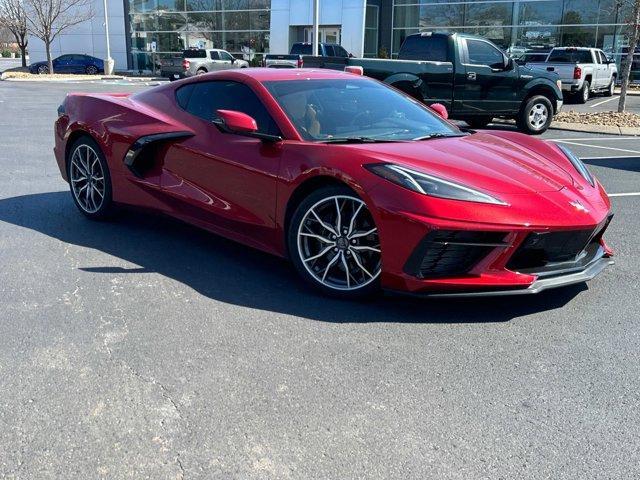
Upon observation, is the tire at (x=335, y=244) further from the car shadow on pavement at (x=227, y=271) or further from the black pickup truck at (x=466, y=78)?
the black pickup truck at (x=466, y=78)

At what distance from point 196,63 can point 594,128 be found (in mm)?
20599

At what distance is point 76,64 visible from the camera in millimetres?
40594

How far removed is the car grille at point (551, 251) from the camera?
3.64m

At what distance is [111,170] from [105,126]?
375 millimetres

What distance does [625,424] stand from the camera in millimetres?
2748

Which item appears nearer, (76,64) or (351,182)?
(351,182)

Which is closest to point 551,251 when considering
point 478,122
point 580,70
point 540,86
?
point 540,86

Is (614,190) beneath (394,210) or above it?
beneath

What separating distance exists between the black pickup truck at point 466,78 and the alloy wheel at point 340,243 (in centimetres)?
892

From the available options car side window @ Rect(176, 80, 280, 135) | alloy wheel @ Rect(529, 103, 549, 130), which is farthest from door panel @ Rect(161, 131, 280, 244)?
alloy wheel @ Rect(529, 103, 549, 130)

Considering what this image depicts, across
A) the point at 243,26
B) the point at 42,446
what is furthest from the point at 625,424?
the point at 243,26

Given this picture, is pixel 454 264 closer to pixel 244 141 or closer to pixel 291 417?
pixel 291 417

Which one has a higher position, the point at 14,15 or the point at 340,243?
the point at 14,15

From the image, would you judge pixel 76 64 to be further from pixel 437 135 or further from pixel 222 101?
pixel 437 135
